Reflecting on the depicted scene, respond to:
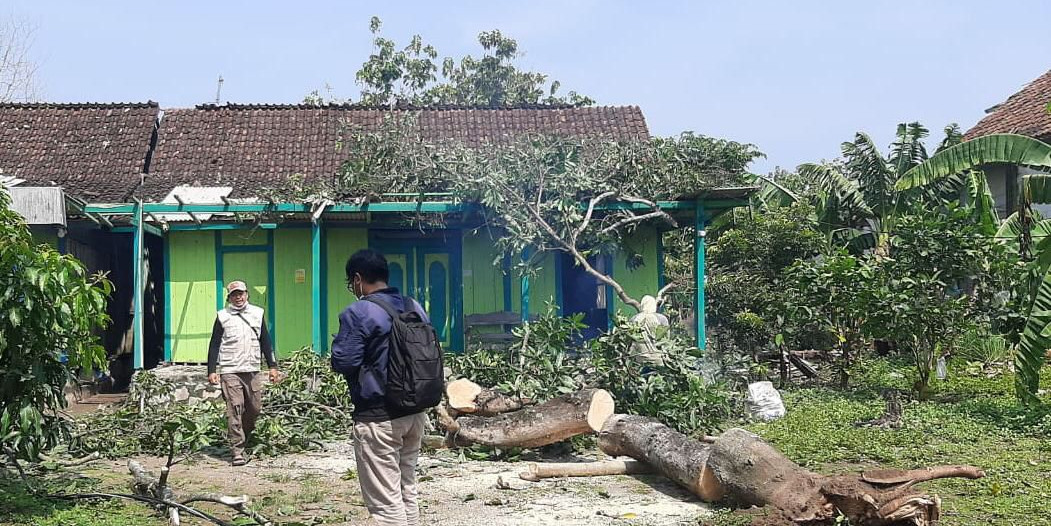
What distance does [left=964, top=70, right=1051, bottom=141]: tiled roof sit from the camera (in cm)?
1623

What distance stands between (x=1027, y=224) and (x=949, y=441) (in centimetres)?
569

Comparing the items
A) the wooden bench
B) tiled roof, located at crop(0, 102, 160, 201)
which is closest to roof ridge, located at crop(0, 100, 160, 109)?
tiled roof, located at crop(0, 102, 160, 201)

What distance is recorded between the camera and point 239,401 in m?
8.60

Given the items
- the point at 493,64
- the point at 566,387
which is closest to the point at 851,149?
the point at 566,387

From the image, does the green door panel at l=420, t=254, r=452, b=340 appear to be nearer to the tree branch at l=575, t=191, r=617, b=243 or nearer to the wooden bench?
the wooden bench

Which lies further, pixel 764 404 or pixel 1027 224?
pixel 1027 224

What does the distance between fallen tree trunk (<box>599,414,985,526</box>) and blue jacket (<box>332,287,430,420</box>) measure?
269 cm

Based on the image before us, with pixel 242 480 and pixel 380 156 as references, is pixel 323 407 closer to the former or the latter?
pixel 242 480

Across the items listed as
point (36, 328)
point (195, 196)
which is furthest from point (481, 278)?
point (36, 328)

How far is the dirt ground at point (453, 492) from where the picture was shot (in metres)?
6.58

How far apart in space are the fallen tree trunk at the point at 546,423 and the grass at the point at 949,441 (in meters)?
1.87

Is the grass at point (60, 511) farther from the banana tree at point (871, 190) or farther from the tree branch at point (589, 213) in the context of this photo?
the banana tree at point (871, 190)

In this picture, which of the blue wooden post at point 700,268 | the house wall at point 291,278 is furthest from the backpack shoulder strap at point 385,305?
the house wall at point 291,278

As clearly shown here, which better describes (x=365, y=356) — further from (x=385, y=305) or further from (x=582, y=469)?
(x=582, y=469)
